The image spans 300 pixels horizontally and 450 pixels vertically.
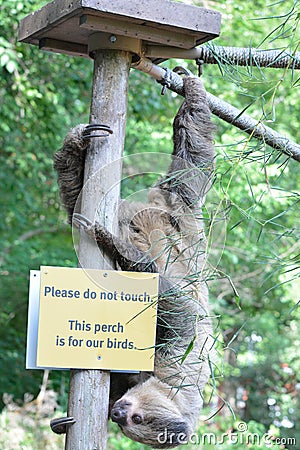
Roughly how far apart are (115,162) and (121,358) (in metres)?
0.69

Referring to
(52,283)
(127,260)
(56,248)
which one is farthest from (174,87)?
(56,248)

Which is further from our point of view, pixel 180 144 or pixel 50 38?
→ pixel 180 144

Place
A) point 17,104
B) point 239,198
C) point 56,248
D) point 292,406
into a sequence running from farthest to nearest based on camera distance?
point 292,406 → point 56,248 → point 17,104 → point 239,198

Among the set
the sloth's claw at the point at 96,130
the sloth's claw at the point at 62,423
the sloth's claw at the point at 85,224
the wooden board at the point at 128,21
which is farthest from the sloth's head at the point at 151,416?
the wooden board at the point at 128,21

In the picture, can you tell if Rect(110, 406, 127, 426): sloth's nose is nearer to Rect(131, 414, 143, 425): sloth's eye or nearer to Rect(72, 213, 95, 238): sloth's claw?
Rect(131, 414, 143, 425): sloth's eye

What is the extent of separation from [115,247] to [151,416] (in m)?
0.69

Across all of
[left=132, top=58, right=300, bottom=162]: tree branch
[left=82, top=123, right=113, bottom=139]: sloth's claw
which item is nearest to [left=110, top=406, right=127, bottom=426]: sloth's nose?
[left=82, top=123, right=113, bottom=139]: sloth's claw

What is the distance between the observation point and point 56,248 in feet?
23.7

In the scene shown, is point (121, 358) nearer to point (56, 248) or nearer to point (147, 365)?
point (147, 365)

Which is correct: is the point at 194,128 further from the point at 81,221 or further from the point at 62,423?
the point at 62,423

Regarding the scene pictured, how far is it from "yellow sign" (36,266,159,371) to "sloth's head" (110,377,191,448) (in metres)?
0.28

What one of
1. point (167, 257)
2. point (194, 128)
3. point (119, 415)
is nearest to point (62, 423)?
point (119, 415)

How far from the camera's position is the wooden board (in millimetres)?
2385

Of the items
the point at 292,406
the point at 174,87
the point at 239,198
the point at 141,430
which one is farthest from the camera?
the point at 292,406
